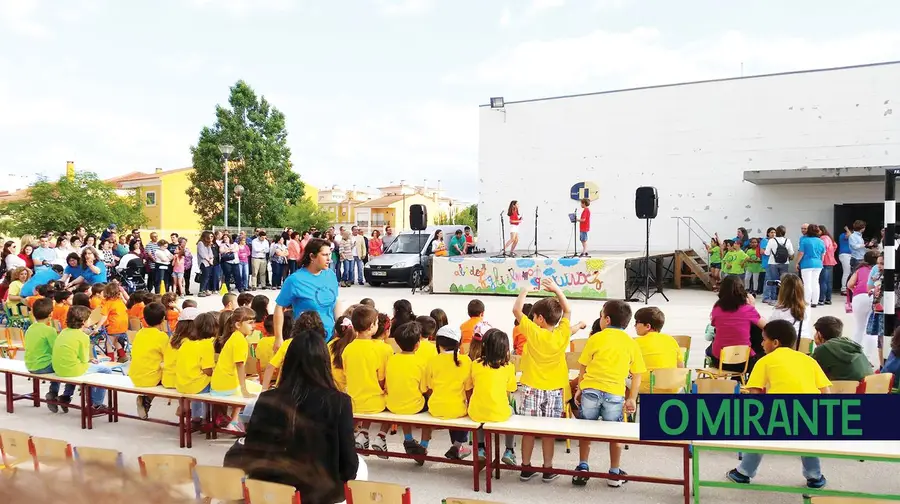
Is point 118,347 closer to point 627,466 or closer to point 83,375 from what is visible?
point 83,375

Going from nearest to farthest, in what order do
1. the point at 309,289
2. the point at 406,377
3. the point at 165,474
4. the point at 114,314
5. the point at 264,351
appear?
the point at 165,474
the point at 406,377
the point at 309,289
the point at 264,351
the point at 114,314

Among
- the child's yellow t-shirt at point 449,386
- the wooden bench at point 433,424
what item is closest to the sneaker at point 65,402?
the wooden bench at point 433,424

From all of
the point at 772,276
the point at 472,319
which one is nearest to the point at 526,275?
the point at 772,276

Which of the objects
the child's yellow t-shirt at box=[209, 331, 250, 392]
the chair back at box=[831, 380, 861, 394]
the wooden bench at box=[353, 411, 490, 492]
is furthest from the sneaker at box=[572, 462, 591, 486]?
the child's yellow t-shirt at box=[209, 331, 250, 392]

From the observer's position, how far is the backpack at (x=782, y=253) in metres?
13.6

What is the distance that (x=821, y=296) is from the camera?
44.9 ft

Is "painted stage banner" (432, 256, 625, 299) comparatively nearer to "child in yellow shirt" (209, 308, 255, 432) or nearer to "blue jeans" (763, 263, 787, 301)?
"blue jeans" (763, 263, 787, 301)

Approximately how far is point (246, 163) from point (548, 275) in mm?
26084

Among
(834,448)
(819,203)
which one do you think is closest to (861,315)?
(834,448)

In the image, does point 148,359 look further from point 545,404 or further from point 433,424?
point 545,404

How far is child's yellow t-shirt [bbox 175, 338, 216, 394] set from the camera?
512cm

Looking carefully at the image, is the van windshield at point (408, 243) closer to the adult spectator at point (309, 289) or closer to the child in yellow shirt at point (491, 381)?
the adult spectator at point (309, 289)

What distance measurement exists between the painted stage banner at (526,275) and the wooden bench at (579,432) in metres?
9.02

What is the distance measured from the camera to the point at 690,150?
1809 cm
